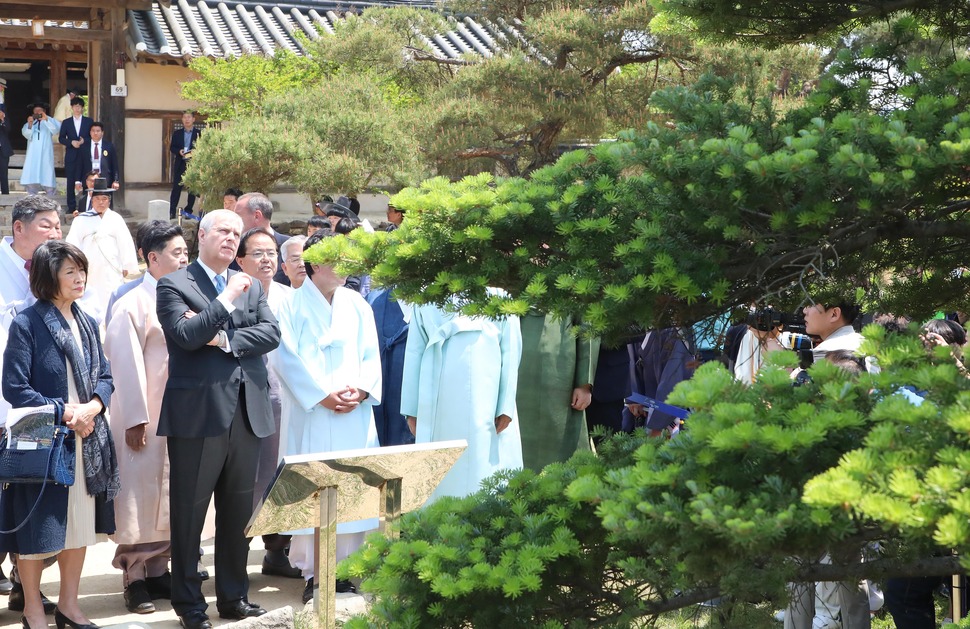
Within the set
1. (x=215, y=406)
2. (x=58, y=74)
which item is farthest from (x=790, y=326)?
(x=58, y=74)

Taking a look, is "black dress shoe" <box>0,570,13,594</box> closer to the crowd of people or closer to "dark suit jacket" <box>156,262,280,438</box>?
the crowd of people

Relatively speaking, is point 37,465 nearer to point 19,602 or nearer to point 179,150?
point 19,602

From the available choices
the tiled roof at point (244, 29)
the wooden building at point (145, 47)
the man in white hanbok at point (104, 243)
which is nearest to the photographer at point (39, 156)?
the wooden building at point (145, 47)

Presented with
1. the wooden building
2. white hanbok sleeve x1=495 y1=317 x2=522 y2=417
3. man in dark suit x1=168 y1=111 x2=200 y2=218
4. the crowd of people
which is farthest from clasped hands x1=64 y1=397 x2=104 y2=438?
man in dark suit x1=168 y1=111 x2=200 y2=218

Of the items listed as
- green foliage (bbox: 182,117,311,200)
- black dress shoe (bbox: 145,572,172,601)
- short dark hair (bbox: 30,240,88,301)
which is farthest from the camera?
green foliage (bbox: 182,117,311,200)

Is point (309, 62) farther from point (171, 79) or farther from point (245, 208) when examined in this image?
point (245, 208)

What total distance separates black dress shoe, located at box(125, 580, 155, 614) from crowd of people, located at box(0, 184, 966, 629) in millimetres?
10

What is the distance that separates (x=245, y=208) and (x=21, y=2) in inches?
542

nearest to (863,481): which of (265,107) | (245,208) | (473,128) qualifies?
(245,208)

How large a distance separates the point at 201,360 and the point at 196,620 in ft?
4.28

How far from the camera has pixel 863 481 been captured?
197 cm

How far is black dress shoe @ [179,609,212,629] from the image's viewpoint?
520 cm

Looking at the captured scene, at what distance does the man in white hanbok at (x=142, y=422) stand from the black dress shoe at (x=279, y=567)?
0.76m

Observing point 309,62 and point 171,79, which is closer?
point 309,62
